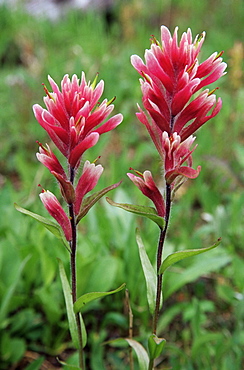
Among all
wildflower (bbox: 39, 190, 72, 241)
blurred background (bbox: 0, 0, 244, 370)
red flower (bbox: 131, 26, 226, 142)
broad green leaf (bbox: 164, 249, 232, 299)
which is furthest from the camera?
broad green leaf (bbox: 164, 249, 232, 299)

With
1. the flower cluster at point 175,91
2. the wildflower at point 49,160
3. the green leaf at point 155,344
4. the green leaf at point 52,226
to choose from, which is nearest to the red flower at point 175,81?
the flower cluster at point 175,91

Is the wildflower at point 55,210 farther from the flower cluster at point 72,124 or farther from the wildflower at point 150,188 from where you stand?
the wildflower at point 150,188

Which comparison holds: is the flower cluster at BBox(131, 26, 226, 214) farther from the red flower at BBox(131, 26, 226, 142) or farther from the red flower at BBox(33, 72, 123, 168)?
the red flower at BBox(33, 72, 123, 168)

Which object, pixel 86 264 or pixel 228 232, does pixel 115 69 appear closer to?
pixel 228 232

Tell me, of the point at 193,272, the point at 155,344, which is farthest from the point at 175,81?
the point at 193,272

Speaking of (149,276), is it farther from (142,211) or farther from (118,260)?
(118,260)

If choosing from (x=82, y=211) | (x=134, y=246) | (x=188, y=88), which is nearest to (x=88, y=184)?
(x=82, y=211)

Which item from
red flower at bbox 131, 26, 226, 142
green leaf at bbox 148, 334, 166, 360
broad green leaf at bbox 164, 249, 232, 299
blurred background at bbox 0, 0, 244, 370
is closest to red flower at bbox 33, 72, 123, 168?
red flower at bbox 131, 26, 226, 142
